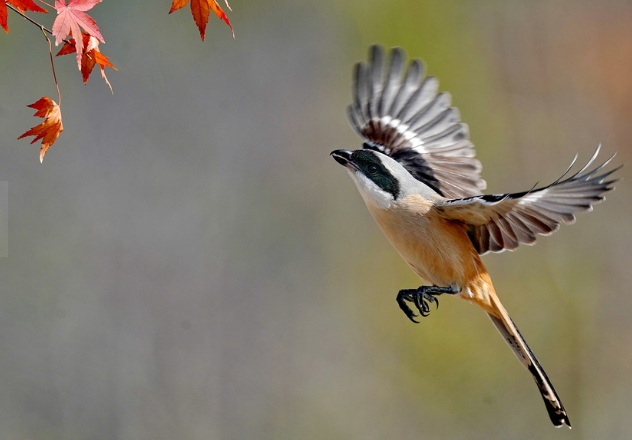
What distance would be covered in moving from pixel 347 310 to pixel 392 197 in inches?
143

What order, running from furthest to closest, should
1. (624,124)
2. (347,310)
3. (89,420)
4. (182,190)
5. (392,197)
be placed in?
(624,124), (347,310), (182,190), (89,420), (392,197)

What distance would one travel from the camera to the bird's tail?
2.39 meters

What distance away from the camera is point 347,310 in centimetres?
576

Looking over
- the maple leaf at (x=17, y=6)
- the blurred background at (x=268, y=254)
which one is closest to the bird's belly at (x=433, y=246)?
the maple leaf at (x=17, y=6)

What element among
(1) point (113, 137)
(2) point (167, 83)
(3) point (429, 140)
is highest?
(2) point (167, 83)

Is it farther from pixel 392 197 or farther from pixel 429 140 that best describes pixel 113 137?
pixel 392 197

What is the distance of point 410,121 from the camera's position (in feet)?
9.27

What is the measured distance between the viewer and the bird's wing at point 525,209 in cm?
190

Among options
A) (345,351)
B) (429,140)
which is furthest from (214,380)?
(429,140)


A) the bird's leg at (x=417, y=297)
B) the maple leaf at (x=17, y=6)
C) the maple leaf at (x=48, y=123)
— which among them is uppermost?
the maple leaf at (x=17, y=6)

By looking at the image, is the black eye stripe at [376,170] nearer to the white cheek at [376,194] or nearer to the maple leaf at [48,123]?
the white cheek at [376,194]

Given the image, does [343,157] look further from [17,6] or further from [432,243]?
[17,6]

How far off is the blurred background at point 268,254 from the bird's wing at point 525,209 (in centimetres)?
318

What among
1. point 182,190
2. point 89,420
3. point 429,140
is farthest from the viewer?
point 182,190
